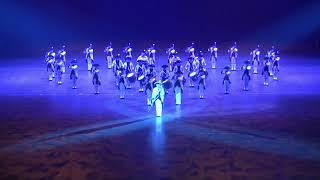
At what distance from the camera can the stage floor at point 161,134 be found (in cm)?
1133

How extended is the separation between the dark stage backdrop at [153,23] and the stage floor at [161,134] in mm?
22030

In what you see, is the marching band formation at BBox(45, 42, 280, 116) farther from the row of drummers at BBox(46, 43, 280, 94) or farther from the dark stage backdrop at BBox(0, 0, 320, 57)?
the dark stage backdrop at BBox(0, 0, 320, 57)

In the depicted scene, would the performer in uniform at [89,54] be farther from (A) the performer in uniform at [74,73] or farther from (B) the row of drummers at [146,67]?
(A) the performer in uniform at [74,73]

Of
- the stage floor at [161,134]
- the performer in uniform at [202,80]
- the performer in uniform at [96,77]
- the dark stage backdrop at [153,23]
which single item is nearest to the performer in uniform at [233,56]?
the stage floor at [161,134]

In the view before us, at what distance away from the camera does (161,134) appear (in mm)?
14539

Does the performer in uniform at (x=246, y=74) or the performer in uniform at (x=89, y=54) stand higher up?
the performer in uniform at (x=89, y=54)

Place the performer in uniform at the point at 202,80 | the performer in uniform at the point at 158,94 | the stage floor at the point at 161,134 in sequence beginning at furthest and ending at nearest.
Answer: the performer in uniform at the point at 202,80, the performer in uniform at the point at 158,94, the stage floor at the point at 161,134

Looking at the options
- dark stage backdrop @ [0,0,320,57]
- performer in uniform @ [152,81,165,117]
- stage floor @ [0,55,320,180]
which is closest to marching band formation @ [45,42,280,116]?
performer in uniform @ [152,81,165,117]

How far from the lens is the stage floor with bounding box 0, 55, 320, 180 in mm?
11328

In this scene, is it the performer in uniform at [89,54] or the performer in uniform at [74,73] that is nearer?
the performer in uniform at [74,73]

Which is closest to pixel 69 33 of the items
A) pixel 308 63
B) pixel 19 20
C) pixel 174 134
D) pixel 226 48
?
pixel 19 20

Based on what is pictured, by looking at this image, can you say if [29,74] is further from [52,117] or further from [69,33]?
[69,33]

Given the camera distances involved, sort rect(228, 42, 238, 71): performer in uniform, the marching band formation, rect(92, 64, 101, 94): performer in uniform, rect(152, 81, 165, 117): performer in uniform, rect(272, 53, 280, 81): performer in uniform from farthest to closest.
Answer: rect(228, 42, 238, 71): performer in uniform, rect(272, 53, 280, 81): performer in uniform, rect(92, 64, 101, 94): performer in uniform, the marching band formation, rect(152, 81, 165, 117): performer in uniform

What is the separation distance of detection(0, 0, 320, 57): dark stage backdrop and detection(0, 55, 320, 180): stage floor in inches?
867
